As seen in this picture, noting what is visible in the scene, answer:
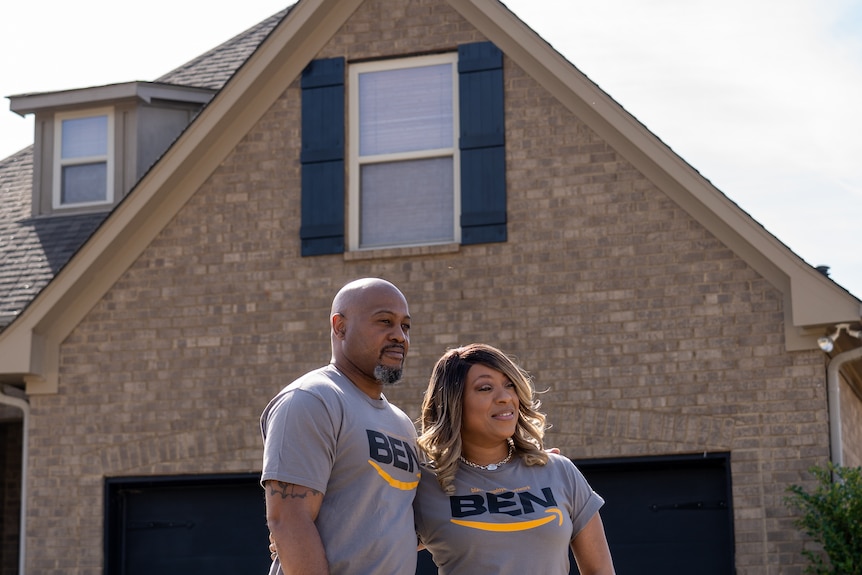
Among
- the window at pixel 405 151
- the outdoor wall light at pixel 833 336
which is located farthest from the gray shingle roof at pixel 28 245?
the outdoor wall light at pixel 833 336

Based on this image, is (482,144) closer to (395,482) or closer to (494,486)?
(494,486)

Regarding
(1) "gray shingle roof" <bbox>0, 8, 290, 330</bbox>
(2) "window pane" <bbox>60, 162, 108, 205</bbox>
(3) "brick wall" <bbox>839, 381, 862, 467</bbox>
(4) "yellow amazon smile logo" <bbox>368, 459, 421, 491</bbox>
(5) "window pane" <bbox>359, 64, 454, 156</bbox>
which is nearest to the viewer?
(4) "yellow amazon smile logo" <bbox>368, 459, 421, 491</bbox>

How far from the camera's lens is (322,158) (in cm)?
1087

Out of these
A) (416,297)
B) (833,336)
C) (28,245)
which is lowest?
(833,336)

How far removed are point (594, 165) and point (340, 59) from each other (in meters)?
2.40

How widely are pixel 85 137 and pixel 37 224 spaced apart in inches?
42.0

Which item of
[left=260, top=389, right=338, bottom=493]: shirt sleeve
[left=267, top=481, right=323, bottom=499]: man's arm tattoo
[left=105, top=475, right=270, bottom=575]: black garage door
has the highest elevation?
[left=260, top=389, right=338, bottom=493]: shirt sleeve

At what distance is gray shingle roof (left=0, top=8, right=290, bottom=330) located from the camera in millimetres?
11867

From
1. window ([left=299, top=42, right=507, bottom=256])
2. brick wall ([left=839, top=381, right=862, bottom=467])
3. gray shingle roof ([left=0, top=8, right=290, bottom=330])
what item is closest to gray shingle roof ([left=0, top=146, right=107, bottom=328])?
gray shingle roof ([left=0, top=8, right=290, bottom=330])

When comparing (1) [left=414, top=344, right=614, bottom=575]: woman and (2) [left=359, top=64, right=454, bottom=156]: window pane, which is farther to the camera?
(2) [left=359, top=64, right=454, bottom=156]: window pane

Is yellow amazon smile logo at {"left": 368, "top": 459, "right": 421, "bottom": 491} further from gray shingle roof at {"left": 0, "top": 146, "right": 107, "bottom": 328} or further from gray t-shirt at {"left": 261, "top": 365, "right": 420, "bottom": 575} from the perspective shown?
gray shingle roof at {"left": 0, "top": 146, "right": 107, "bottom": 328}

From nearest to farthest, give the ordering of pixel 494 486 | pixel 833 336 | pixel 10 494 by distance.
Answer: pixel 494 486, pixel 833 336, pixel 10 494

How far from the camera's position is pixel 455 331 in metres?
10.3

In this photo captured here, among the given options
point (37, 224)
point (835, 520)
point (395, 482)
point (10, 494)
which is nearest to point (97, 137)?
point (37, 224)
